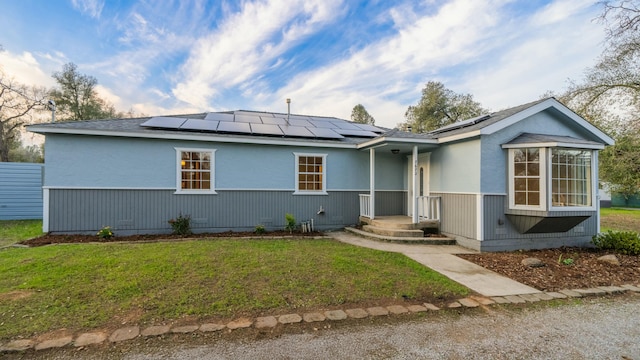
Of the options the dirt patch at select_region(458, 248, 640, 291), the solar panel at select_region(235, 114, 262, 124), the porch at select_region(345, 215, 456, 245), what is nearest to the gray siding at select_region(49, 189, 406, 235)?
the porch at select_region(345, 215, 456, 245)

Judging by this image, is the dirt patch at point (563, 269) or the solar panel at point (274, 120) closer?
the dirt patch at point (563, 269)

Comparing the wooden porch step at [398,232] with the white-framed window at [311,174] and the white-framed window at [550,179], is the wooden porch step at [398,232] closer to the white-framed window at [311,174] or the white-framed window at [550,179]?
the white-framed window at [311,174]

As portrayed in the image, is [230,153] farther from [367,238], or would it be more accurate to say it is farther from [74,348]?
[74,348]

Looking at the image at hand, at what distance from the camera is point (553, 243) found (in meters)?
7.07

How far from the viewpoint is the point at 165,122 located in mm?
8141

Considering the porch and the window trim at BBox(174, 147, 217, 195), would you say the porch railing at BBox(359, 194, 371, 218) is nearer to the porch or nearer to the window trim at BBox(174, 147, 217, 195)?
the porch

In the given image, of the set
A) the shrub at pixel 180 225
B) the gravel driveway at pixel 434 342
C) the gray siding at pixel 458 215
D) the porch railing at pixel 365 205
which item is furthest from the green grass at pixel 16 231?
the gray siding at pixel 458 215

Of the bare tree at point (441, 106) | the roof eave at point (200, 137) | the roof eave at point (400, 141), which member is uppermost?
the bare tree at point (441, 106)

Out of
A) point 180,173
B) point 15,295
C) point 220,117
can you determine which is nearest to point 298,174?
point 180,173

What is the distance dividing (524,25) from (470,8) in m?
2.35

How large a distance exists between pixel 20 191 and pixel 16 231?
12.9 feet

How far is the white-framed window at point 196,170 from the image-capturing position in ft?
25.5

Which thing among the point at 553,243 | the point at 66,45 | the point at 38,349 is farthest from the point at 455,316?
the point at 66,45

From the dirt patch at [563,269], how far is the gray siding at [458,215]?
80cm
